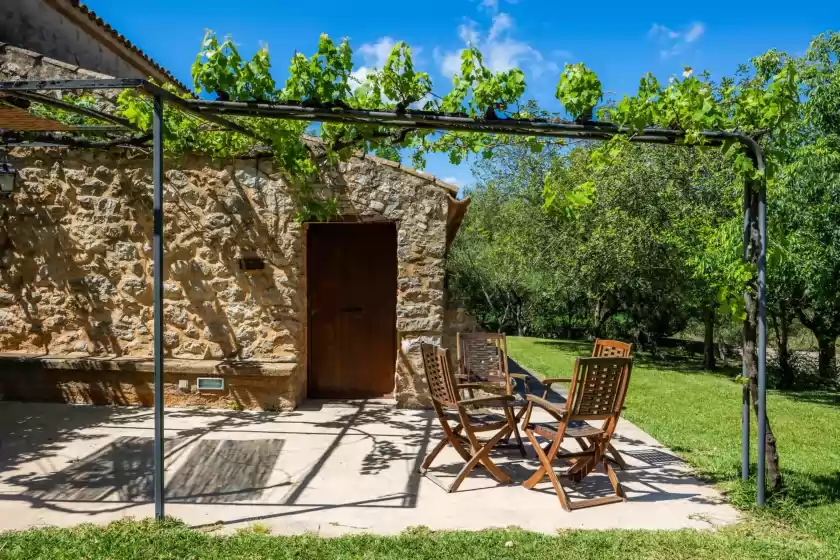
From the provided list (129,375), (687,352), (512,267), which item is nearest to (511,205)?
(512,267)

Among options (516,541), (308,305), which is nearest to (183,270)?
(308,305)

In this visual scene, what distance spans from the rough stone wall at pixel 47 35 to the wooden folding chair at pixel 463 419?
6.49 meters

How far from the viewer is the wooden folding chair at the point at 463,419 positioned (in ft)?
Result: 14.8

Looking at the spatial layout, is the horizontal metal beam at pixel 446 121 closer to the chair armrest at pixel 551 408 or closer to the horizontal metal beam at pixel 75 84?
the horizontal metal beam at pixel 75 84

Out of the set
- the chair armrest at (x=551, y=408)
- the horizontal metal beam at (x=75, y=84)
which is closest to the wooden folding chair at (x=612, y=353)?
the chair armrest at (x=551, y=408)

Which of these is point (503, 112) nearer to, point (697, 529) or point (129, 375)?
point (697, 529)

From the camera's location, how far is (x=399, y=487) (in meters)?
4.57

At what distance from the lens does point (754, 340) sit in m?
4.36

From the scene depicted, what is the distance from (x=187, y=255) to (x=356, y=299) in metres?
2.05

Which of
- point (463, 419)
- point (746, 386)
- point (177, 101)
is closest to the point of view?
point (177, 101)

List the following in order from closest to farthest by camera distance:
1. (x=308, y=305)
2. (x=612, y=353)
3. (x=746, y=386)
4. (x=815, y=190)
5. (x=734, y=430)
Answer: (x=746, y=386) < (x=612, y=353) < (x=734, y=430) < (x=308, y=305) < (x=815, y=190)

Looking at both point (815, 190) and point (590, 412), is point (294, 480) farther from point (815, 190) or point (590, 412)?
point (815, 190)

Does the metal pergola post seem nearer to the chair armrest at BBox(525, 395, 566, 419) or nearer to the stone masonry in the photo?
the chair armrest at BBox(525, 395, 566, 419)

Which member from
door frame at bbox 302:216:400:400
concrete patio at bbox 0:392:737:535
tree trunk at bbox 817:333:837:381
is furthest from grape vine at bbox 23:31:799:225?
tree trunk at bbox 817:333:837:381
